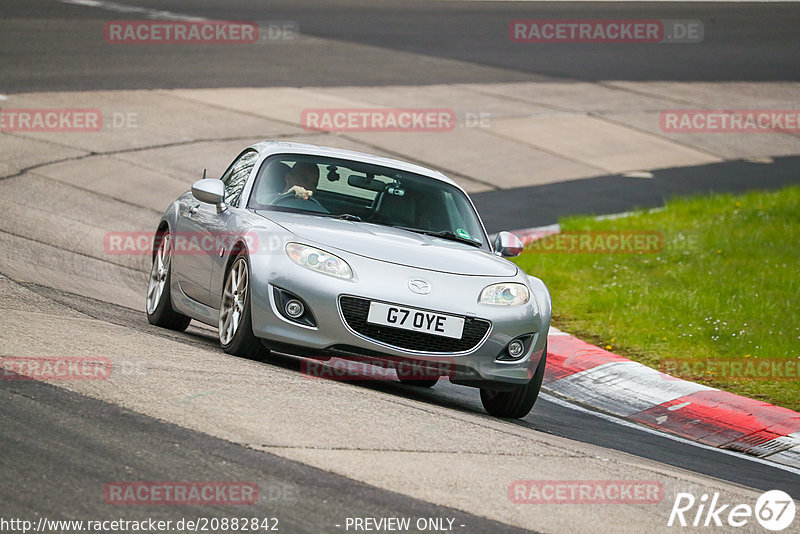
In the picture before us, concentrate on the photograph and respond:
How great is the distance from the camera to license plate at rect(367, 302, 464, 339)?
24.0ft

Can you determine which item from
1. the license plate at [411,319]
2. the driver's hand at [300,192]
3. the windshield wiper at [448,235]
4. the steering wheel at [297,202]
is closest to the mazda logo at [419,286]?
the license plate at [411,319]

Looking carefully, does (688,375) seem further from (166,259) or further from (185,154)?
(185,154)

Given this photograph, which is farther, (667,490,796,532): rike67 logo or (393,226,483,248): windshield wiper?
(393,226,483,248): windshield wiper

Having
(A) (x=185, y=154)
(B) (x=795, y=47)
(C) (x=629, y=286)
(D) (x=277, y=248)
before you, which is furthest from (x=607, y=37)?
(D) (x=277, y=248)

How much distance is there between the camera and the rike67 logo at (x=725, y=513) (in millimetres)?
5641

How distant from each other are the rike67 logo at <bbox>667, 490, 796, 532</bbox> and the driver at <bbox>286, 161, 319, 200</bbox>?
365 cm

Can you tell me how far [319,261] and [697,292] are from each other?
580 centimetres

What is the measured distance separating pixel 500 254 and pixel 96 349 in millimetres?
3102

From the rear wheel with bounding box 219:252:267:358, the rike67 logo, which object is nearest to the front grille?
the rear wheel with bounding box 219:252:267:358

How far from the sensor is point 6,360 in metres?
6.51

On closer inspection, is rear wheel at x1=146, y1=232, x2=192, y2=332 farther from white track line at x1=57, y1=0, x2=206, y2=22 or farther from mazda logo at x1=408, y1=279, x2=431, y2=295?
white track line at x1=57, y1=0, x2=206, y2=22

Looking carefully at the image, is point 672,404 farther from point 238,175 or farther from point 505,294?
point 238,175

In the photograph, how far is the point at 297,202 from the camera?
8523mm

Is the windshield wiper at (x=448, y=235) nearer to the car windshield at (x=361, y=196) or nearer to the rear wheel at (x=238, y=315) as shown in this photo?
the car windshield at (x=361, y=196)
